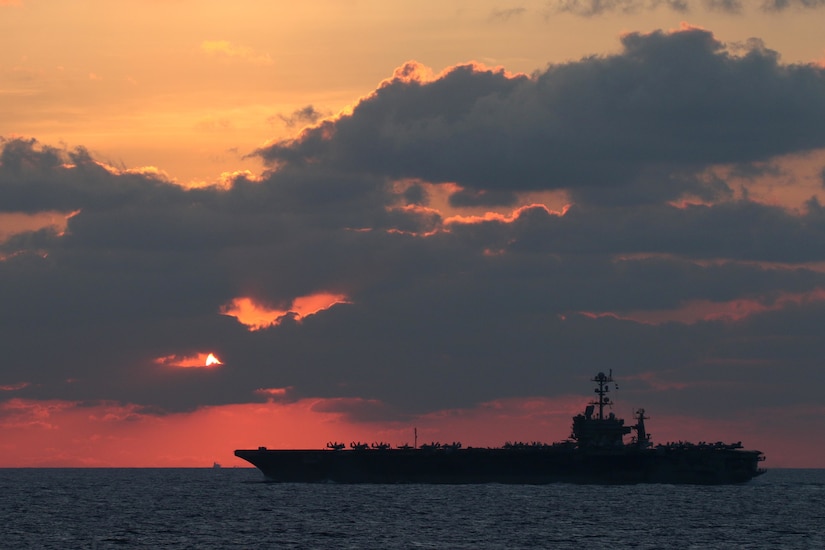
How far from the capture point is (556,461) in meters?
127

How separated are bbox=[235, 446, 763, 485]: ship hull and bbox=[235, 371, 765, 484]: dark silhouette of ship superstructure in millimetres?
100

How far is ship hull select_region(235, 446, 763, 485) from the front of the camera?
417 feet

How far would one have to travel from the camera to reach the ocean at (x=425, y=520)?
267 feet

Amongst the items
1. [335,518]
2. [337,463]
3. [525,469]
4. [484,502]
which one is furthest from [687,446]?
[335,518]

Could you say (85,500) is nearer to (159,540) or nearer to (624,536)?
(159,540)

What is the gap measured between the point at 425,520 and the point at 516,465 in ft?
117

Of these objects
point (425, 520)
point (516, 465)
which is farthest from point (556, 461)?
point (425, 520)

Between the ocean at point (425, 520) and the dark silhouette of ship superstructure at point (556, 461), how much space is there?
2.19 m

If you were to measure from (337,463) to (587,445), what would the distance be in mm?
27030

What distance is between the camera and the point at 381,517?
9850 centimetres

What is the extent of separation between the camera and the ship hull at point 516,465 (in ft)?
417

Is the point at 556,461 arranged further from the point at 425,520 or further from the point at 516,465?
the point at 425,520

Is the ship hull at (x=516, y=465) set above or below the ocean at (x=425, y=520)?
above

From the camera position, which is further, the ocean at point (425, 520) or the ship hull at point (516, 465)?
the ship hull at point (516, 465)
